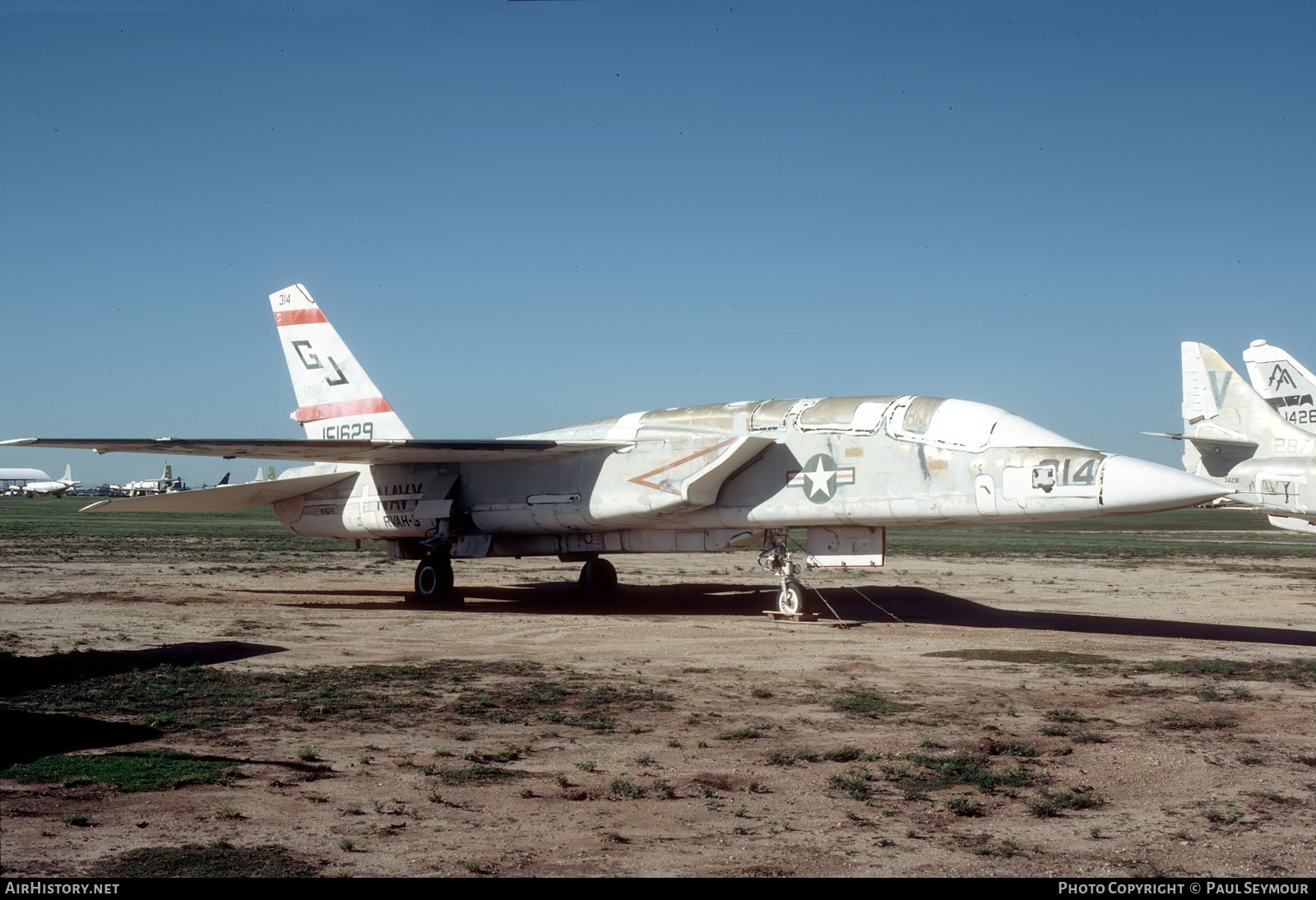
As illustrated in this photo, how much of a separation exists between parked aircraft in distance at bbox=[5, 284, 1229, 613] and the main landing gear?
0.03 m

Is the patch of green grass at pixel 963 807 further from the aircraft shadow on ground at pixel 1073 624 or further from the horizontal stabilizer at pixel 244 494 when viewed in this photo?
the horizontal stabilizer at pixel 244 494

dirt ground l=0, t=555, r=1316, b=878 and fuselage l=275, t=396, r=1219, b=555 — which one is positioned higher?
fuselage l=275, t=396, r=1219, b=555

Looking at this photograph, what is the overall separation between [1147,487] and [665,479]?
6.59 m

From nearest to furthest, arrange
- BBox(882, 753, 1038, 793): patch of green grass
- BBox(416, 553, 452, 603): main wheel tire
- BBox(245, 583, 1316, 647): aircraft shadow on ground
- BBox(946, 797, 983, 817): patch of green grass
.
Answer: BBox(946, 797, 983, 817): patch of green grass < BBox(882, 753, 1038, 793): patch of green grass < BBox(245, 583, 1316, 647): aircraft shadow on ground < BBox(416, 553, 452, 603): main wheel tire

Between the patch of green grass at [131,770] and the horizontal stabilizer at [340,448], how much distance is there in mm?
9717

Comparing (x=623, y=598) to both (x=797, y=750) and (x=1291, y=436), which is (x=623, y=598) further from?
(x=1291, y=436)

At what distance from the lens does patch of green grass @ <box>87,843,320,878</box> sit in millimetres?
4352

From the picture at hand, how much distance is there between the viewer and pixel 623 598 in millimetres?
19594

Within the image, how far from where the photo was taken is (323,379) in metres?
20.8

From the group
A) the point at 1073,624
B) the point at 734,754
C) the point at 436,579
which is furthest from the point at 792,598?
the point at 734,754

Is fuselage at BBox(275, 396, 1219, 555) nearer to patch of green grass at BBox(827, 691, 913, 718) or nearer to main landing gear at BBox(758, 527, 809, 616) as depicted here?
main landing gear at BBox(758, 527, 809, 616)

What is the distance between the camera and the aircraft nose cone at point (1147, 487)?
35.9 feet

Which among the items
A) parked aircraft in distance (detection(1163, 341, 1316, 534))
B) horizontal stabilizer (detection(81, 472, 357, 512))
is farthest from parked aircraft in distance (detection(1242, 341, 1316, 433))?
horizontal stabilizer (detection(81, 472, 357, 512))

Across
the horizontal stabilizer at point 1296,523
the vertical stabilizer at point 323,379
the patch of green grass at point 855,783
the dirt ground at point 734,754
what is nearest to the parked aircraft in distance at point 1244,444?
the horizontal stabilizer at point 1296,523
